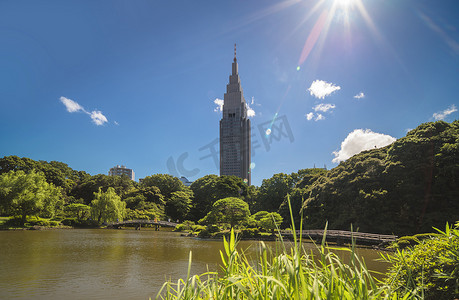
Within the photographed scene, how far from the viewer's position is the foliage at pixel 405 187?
47.4 feet

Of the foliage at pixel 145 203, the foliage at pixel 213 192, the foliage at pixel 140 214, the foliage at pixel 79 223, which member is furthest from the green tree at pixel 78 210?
the foliage at pixel 213 192

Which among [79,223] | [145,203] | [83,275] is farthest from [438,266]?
[145,203]

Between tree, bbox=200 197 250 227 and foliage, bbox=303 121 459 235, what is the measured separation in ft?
21.1

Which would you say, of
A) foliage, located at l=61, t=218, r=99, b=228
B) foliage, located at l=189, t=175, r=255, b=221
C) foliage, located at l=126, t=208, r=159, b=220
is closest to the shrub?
foliage, located at l=189, t=175, r=255, b=221

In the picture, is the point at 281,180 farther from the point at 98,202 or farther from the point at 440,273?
the point at 440,273

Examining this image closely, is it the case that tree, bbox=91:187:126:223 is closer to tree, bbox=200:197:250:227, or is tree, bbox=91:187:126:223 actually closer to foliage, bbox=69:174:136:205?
foliage, bbox=69:174:136:205

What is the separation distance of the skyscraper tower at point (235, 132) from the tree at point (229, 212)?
43567 mm

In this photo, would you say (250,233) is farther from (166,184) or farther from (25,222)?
(166,184)

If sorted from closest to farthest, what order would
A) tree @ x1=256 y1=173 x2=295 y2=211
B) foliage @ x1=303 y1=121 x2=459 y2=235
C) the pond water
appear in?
the pond water → foliage @ x1=303 y1=121 x2=459 y2=235 → tree @ x1=256 y1=173 x2=295 y2=211

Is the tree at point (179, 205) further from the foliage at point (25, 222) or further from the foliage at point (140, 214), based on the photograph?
the foliage at point (25, 222)

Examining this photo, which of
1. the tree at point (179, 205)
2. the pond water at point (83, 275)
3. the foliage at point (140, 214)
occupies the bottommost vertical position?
the pond water at point (83, 275)

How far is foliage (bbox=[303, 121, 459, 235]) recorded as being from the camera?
1444 centimetres

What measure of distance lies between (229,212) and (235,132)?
150 ft

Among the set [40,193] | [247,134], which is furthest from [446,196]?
[247,134]
